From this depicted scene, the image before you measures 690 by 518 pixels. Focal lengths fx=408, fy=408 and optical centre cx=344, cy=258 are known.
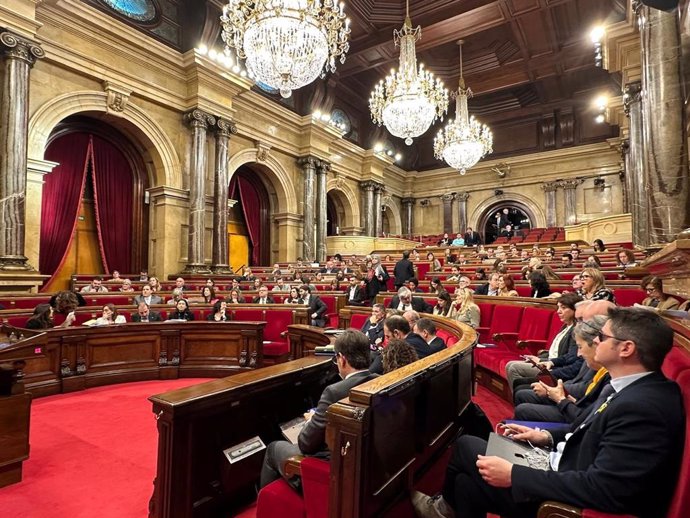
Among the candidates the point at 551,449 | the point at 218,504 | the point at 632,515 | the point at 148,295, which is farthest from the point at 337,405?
the point at 148,295

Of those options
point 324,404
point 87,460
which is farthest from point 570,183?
point 87,460

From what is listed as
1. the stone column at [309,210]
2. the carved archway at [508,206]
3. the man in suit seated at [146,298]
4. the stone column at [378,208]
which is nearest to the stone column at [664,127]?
the man in suit seated at [146,298]

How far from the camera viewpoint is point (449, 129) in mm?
11336

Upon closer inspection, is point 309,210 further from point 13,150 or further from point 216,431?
point 216,431

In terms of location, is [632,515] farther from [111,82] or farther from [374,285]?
[111,82]

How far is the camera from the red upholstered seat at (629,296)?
13.9 ft

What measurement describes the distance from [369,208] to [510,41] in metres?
7.67

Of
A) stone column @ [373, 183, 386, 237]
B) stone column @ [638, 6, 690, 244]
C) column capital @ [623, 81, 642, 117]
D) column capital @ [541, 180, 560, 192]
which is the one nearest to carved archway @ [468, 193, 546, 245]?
column capital @ [541, 180, 560, 192]

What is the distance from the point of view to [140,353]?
4.82 meters

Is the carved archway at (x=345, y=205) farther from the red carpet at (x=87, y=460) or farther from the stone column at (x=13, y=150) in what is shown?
the red carpet at (x=87, y=460)

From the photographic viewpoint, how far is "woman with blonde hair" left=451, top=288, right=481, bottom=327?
434 centimetres

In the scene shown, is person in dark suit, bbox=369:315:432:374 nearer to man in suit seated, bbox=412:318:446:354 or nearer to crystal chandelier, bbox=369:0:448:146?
man in suit seated, bbox=412:318:446:354

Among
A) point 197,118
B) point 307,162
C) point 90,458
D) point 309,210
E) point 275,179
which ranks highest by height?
point 197,118

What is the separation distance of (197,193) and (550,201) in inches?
560
